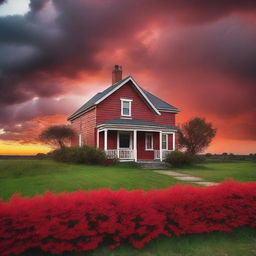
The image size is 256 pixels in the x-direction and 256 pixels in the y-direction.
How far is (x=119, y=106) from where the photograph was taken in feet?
89.8

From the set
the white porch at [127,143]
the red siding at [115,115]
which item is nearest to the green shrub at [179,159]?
the white porch at [127,143]

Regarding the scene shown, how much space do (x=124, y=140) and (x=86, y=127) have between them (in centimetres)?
464

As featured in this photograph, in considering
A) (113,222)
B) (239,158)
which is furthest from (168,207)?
(239,158)

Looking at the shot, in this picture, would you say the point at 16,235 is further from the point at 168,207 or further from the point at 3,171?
the point at 3,171

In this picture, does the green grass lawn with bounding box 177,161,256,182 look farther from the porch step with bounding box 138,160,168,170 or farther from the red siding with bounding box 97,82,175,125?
the red siding with bounding box 97,82,175,125

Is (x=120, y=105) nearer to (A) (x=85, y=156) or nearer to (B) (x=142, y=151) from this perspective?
(B) (x=142, y=151)

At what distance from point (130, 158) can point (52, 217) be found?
2005 centimetres

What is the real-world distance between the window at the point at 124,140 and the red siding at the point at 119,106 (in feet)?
6.32

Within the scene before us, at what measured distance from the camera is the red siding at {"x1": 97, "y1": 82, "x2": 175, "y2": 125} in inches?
1045

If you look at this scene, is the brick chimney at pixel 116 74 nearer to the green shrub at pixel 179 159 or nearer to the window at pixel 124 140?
the window at pixel 124 140

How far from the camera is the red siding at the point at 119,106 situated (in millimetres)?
26547

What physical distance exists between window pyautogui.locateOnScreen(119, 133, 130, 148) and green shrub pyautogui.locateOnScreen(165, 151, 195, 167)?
4658 millimetres

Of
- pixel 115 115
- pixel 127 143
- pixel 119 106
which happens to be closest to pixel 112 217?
pixel 127 143

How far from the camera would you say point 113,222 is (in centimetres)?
541
